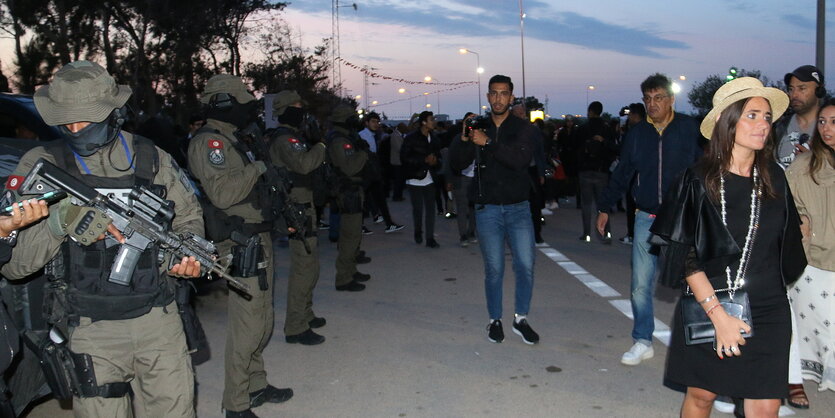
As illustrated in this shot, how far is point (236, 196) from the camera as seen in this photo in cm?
441

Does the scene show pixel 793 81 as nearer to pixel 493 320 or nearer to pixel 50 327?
pixel 493 320

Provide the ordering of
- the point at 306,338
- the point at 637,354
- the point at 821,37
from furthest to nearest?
the point at 821,37 < the point at 306,338 < the point at 637,354

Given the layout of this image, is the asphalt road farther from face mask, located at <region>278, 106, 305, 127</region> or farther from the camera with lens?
face mask, located at <region>278, 106, 305, 127</region>

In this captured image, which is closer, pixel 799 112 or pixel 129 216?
pixel 129 216

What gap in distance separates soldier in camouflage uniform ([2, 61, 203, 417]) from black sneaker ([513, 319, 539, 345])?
3.23 m

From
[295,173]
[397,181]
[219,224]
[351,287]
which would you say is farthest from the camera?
[397,181]

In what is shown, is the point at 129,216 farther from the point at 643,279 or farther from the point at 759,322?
the point at 643,279

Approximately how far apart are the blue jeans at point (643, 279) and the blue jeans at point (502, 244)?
0.87 m

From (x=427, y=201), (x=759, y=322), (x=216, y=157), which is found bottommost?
(x=427, y=201)

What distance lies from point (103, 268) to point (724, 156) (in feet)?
8.76

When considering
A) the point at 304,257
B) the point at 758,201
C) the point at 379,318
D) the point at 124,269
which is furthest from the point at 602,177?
the point at 124,269

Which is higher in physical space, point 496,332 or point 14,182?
point 14,182

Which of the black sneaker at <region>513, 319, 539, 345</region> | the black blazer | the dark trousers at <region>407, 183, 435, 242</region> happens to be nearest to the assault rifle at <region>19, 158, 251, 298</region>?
the black blazer

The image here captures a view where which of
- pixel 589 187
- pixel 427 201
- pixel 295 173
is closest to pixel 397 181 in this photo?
pixel 427 201
